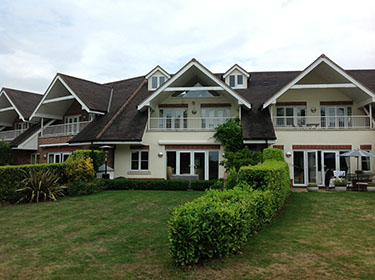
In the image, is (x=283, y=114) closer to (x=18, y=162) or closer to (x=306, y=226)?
(x=306, y=226)

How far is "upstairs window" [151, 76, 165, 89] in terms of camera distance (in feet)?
79.7

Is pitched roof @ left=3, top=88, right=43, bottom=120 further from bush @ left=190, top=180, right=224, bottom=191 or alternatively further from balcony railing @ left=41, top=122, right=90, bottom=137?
bush @ left=190, top=180, right=224, bottom=191

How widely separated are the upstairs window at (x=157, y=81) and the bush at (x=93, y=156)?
8003mm

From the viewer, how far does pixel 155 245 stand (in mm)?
6723

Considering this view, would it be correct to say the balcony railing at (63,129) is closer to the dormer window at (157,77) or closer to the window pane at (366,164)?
the dormer window at (157,77)

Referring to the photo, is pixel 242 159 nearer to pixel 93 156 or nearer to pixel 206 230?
pixel 93 156

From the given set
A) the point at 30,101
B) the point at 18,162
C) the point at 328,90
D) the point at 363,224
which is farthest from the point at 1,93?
the point at 363,224

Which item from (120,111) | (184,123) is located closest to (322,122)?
(184,123)

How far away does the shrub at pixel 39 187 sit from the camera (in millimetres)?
13578

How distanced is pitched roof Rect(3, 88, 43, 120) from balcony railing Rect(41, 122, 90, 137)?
10.7 ft

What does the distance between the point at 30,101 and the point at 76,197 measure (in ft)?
61.0

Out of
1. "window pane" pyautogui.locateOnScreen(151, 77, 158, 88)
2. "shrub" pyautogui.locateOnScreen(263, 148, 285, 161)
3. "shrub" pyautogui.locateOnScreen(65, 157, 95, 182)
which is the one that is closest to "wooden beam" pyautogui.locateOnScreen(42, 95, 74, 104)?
"window pane" pyautogui.locateOnScreen(151, 77, 158, 88)

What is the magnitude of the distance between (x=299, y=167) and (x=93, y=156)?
12687 millimetres

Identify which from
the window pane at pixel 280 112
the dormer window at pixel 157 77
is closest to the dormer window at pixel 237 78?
the window pane at pixel 280 112
